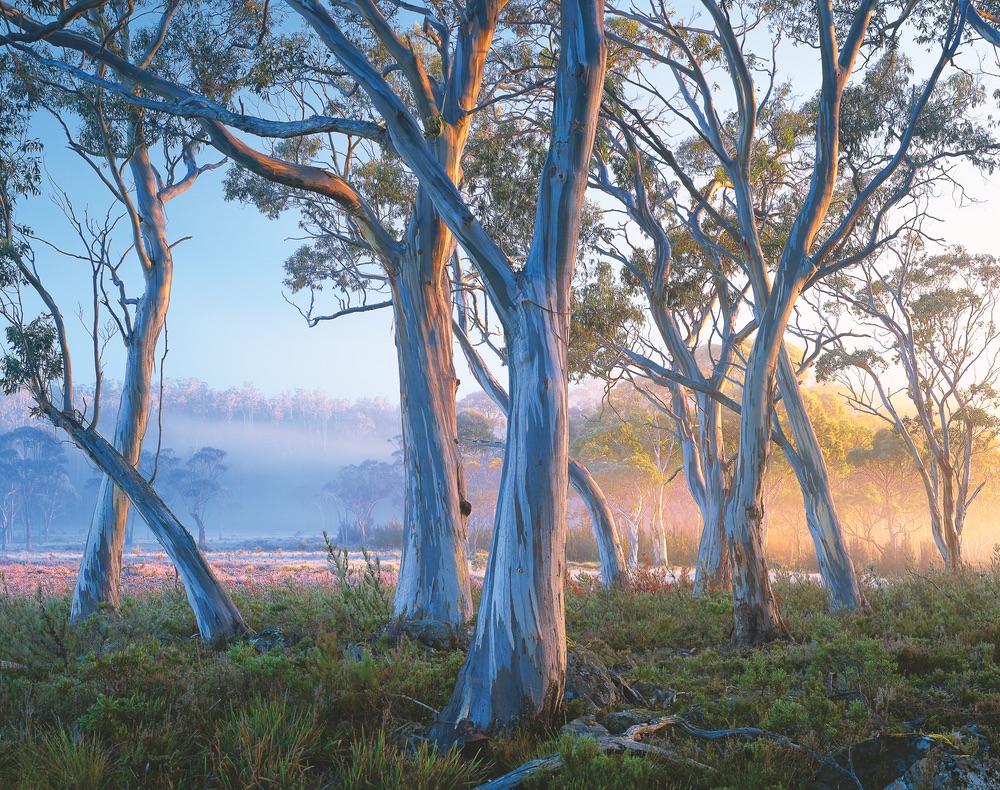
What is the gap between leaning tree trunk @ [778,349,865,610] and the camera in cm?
838

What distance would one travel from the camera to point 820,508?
342 inches

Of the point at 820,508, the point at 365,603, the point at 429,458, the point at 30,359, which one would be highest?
the point at 30,359

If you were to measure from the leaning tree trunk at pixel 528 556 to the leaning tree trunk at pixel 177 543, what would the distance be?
3.58 metres

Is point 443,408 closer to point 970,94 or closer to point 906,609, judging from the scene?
point 906,609

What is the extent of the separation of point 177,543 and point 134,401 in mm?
4003

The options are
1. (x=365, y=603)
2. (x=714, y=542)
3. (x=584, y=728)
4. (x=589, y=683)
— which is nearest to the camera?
(x=584, y=728)

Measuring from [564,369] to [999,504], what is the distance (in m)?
47.8

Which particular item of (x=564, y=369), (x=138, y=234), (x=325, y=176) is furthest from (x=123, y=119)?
(x=564, y=369)

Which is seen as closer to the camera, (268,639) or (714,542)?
(268,639)

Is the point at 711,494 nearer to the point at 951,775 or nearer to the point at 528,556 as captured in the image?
the point at 528,556

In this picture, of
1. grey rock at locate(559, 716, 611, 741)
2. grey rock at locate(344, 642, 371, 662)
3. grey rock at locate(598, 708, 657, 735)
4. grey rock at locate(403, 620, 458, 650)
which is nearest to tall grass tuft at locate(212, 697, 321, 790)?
grey rock at locate(559, 716, 611, 741)

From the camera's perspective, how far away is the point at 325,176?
654 cm

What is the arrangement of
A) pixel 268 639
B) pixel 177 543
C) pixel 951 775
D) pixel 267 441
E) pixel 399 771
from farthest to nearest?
pixel 267 441
pixel 177 543
pixel 268 639
pixel 399 771
pixel 951 775

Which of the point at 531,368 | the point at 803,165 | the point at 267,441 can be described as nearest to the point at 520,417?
the point at 531,368
